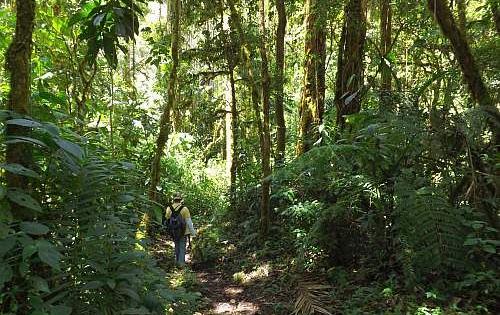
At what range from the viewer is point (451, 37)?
560cm

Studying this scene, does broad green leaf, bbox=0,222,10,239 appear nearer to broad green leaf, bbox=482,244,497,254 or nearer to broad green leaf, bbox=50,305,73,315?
broad green leaf, bbox=50,305,73,315

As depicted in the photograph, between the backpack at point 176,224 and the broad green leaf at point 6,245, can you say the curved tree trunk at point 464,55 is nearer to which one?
the broad green leaf at point 6,245

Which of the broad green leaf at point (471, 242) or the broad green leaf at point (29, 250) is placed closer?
the broad green leaf at point (29, 250)

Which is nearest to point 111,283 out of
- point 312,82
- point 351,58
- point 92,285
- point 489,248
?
point 92,285

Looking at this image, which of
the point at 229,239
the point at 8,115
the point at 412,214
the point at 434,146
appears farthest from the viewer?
the point at 229,239

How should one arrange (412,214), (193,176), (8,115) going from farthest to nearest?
(193,176), (412,214), (8,115)

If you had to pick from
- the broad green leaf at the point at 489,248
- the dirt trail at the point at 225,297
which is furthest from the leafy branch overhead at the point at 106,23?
the dirt trail at the point at 225,297

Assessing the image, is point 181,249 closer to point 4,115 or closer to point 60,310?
point 60,310

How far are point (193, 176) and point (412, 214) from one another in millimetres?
11772

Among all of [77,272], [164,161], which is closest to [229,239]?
[164,161]

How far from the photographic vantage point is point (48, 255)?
187 cm

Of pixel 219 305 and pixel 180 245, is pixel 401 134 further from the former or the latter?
pixel 180 245

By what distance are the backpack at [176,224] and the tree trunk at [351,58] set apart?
3.45 metres

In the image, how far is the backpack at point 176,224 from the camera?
8.19 m
